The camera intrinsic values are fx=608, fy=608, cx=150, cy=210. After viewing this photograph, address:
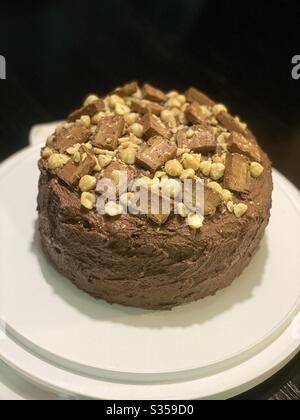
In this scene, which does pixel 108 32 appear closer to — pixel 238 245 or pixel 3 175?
pixel 3 175

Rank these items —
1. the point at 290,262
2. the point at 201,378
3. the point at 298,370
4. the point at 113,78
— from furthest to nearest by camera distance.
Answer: the point at 113,78 < the point at 290,262 < the point at 298,370 < the point at 201,378

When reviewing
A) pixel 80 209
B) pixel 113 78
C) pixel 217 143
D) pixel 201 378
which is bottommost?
pixel 201 378

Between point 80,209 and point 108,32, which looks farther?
point 108,32

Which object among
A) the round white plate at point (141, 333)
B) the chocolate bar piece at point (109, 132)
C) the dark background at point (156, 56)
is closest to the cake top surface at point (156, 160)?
the chocolate bar piece at point (109, 132)

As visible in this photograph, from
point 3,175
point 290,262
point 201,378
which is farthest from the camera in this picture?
point 3,175

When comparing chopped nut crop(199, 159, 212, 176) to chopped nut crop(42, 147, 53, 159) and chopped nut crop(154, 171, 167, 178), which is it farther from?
chopped nut crop(42, 147, 53, 159)

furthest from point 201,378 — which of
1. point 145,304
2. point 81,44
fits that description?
point 81,44

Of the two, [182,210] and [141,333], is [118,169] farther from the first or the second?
[141,333]

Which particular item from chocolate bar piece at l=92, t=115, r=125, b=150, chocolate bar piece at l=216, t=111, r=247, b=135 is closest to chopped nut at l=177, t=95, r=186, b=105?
chocolate bar piece at l=216, t=111, r=247, b=135
